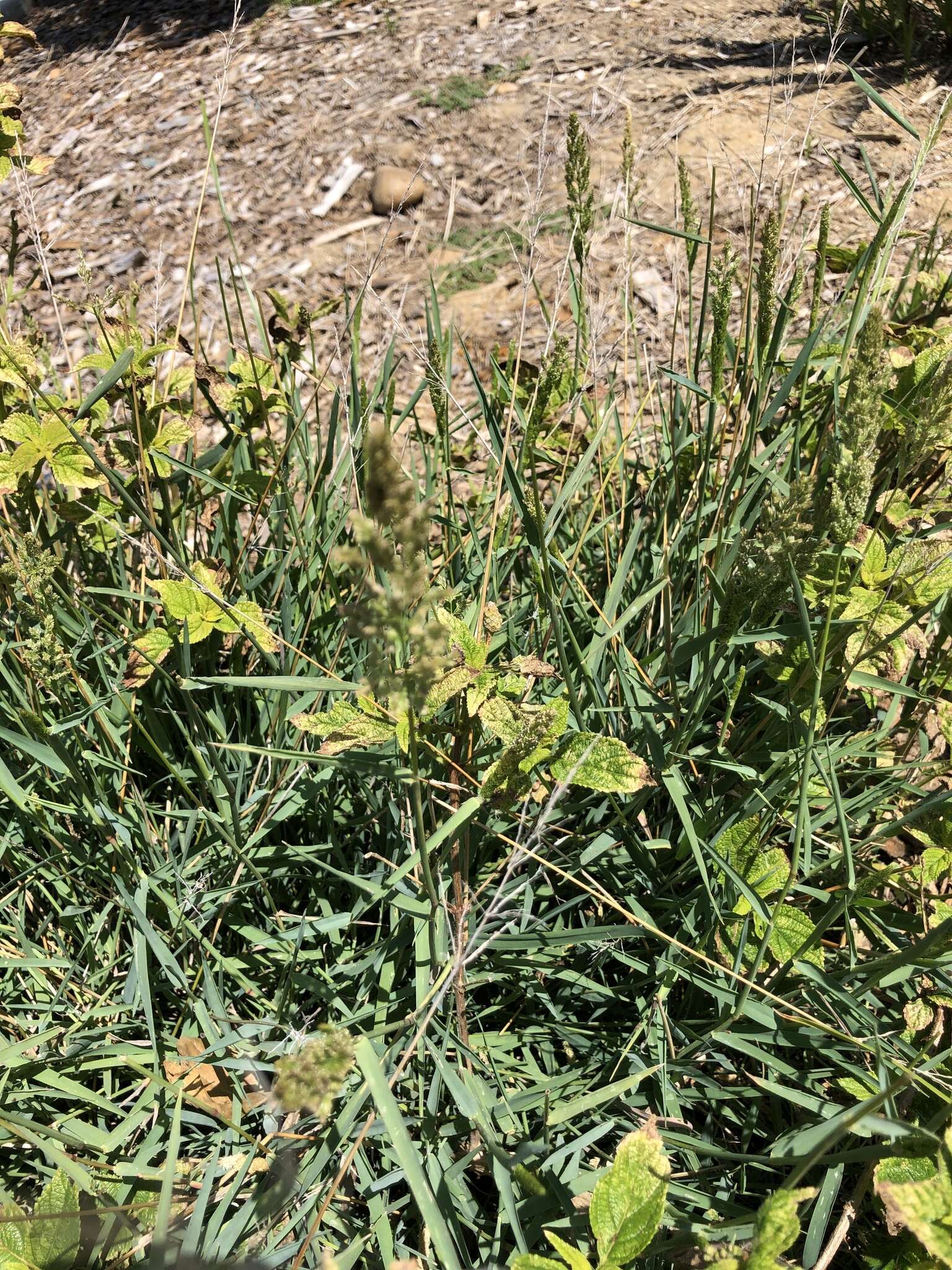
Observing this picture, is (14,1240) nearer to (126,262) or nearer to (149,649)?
(149,649)

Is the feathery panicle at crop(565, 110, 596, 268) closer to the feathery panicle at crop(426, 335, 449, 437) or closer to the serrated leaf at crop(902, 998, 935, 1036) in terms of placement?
the feathery panicle at crop(426, 335, 449, 437)

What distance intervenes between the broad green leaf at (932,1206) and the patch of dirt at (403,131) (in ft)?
7.77

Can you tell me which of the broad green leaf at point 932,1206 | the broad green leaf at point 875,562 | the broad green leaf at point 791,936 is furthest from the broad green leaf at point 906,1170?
the broad green leaf at point 875,562

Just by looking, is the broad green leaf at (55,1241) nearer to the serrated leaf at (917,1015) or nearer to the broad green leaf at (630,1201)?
the broad green leaf at (630,1201)

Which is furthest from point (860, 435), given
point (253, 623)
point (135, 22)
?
point (135, 22)

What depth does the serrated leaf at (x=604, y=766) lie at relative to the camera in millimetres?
1240

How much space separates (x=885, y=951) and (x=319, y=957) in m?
0.88

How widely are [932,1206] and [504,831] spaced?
80cm

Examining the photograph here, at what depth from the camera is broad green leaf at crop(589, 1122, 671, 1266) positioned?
3.07 feet

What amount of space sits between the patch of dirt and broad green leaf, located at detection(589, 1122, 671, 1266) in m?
2.34

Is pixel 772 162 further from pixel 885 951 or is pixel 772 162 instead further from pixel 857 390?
pixel 885 951

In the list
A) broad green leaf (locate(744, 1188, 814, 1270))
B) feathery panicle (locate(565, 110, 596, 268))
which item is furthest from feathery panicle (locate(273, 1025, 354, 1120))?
feathery panicle (locate(565, 110, 596, 268))

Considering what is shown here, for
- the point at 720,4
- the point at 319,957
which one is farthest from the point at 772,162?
the point at 319,957

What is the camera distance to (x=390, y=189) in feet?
11.7
